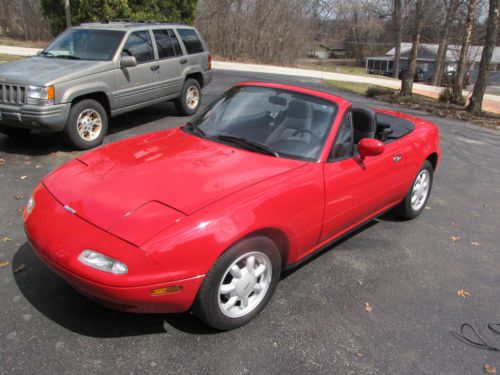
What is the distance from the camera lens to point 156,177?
121 inches

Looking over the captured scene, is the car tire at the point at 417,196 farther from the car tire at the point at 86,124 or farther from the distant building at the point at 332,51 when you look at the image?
the distant building at the point at 332,51

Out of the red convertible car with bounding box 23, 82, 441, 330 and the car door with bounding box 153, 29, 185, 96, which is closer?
the red convertible car with bounding box 23, 82, 441, 330

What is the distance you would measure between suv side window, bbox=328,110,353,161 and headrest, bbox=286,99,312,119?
0.31 meters

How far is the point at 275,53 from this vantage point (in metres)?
31.5

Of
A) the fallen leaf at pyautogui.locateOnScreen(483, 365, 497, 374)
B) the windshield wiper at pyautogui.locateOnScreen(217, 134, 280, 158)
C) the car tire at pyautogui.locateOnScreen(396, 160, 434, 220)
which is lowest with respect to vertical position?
the fallen leaf at pyautogui.locateOnScreen(483, 365, 497, 374)

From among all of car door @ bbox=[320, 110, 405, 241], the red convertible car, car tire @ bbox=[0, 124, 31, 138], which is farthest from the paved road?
car tire @ bbox=[0, 124, 31, 138]

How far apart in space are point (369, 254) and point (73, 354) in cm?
273

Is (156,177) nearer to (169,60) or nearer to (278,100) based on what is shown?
(278,100)

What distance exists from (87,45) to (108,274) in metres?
6.03

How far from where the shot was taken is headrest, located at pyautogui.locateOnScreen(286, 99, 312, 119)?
3.74 metres

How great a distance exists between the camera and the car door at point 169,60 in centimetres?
816

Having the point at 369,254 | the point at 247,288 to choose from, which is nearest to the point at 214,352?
the point at 247,288

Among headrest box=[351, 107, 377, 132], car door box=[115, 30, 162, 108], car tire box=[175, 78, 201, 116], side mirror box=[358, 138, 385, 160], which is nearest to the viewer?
side mirror box=[358, 138, 385, 160]

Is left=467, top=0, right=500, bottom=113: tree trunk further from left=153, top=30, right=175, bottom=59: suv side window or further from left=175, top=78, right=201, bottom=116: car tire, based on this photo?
left=153, top=30, right=175, bottom=59: suv side window
